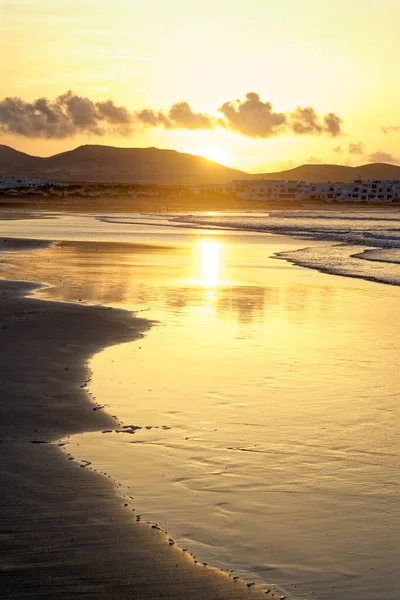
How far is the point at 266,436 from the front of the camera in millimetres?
8172

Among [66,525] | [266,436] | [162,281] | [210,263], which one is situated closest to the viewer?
[66,525]

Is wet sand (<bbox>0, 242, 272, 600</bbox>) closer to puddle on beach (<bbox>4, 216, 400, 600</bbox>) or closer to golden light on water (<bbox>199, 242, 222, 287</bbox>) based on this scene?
puddle on beach (<bbox>4, 216, 400, 600</bbox>)

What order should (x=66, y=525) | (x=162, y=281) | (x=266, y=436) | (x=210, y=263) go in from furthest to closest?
(x=210, y=263) < (x=162, y=281) < (x=266, y=436) < (x=66, y=525)

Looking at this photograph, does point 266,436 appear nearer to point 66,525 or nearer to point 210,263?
point 66,525

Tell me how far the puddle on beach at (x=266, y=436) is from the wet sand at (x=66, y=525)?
0.67 feet

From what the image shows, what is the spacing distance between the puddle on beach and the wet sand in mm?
206

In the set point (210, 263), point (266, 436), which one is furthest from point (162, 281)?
point (266, 436)

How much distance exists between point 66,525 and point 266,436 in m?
2.75

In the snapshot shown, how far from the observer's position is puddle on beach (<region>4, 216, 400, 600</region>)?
572 cm

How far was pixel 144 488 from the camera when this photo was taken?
676 cm

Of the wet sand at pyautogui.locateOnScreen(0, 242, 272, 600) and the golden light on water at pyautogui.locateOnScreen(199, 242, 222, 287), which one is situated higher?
the golden light on water at pyautogui.locateOnScreen(199, 242, 222, 287)

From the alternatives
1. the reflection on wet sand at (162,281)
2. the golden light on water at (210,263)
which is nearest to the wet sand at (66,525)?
the reflection on wet sand at (162,281)

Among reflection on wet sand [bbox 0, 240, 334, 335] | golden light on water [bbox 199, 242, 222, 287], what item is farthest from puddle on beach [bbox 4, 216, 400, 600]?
golden light on water [bbox 199, 242, 222, 287]

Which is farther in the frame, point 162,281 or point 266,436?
point 162,281
